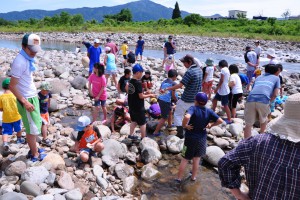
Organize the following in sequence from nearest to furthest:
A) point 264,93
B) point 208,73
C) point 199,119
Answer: point 199,119, point 264,93, point 208,73

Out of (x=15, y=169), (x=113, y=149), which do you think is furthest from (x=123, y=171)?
(x=15, y=169)

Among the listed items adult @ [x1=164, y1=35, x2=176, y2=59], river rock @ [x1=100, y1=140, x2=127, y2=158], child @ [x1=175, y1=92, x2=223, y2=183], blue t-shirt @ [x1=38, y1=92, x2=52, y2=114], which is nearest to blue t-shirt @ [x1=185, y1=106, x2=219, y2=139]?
child @ [x1=175, y1=92, x2=223, y2=183]

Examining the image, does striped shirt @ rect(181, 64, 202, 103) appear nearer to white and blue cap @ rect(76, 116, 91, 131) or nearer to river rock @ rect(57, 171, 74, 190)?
white and blue cap @ rect(76, 116, 91, 131)

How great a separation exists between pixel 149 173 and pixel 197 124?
4.39 feet

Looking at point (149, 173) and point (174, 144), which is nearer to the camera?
point (149, 173)

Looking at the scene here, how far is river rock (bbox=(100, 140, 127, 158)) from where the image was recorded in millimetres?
5395

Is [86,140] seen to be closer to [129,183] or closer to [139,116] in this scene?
[129,183]

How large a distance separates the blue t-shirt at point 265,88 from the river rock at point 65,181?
12.3 ft

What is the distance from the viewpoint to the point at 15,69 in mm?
3984

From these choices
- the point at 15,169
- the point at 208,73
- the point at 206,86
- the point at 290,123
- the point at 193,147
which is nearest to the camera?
the point at 290,123

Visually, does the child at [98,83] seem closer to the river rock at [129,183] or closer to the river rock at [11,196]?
the river rock at [129,183]

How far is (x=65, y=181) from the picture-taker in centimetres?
428

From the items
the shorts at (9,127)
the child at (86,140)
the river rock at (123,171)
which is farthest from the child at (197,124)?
the shorts at (9,127)

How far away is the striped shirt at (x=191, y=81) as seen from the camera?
5676mm
